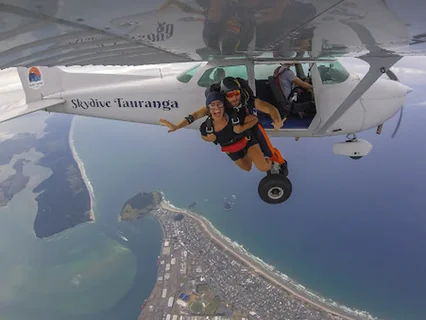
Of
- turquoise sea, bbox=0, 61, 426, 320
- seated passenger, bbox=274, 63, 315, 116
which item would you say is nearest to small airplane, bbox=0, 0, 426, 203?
seated passenger, bbox=274, 63, 315, 116

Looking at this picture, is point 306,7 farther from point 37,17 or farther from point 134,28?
point 37,17

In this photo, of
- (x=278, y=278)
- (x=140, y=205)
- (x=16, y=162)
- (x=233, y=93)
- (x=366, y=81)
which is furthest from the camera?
(x=16, y=162)

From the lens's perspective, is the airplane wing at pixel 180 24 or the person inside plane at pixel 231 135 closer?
the airplane wing at pixel 180 24

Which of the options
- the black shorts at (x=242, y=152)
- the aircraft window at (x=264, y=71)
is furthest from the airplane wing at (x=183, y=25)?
the aircraft window at (x=264, y=71)

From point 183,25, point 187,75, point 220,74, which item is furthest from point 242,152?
point 183,25

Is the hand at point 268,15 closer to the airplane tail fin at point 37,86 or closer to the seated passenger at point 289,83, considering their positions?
the seated passenger at point 289,83

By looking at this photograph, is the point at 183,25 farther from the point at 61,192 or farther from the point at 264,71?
the point at 61,192
